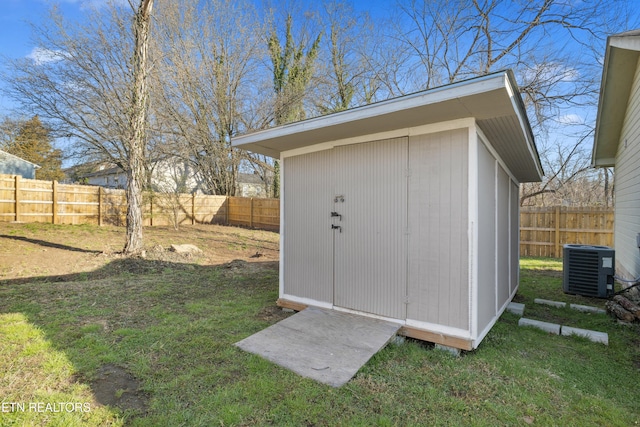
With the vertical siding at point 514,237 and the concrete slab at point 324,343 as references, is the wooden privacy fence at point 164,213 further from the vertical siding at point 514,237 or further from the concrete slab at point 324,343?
the concrete slab at point 324,343

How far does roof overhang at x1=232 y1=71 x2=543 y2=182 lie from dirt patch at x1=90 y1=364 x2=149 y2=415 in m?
2.53

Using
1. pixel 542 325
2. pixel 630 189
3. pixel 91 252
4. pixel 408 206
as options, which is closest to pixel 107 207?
pixel 91 252

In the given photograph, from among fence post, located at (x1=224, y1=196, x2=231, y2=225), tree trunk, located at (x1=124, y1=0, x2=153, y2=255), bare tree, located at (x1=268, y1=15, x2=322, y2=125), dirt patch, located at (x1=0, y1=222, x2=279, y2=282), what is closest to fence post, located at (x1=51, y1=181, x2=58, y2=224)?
dirt patch, located at (x1=0, y1=222, x2=279, y2=282)

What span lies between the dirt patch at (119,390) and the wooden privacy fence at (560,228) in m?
10.1

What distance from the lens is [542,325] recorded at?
138 inches

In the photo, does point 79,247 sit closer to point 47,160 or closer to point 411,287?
point 411,287

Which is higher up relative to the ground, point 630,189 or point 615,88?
point 615,88

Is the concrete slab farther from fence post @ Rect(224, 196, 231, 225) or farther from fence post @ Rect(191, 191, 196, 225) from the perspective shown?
fence post @ Rect(224, 196, 231, 225)

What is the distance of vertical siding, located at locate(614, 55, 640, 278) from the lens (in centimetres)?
447

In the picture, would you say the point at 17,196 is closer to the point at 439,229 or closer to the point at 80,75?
the point at 80,75

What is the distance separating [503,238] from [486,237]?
1222 millimetres

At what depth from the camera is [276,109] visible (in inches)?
583

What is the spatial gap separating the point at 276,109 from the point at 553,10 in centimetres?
1054

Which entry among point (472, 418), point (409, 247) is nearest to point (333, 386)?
point (472, 418)
